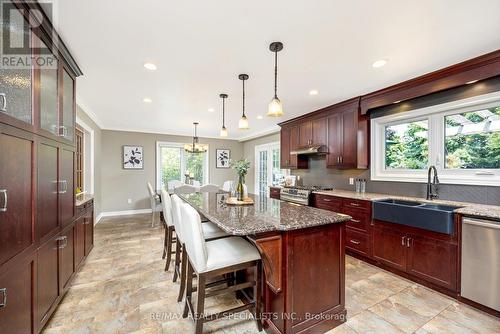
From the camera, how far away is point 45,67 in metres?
1.76

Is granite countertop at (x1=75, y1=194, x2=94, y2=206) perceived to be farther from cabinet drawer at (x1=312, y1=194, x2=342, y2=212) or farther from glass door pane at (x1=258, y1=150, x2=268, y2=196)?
glass door pane at (x1=258, y1=150, x2=268, y2=196)

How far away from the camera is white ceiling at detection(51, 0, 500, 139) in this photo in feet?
5.14

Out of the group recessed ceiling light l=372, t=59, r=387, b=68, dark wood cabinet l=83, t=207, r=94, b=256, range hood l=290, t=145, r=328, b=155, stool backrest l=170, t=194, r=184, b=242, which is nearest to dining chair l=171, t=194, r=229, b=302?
stool backrest l=170, t=194, r=184, b=242

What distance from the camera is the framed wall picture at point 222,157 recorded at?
742cm

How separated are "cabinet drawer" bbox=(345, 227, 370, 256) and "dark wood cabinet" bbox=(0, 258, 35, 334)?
3.44 m

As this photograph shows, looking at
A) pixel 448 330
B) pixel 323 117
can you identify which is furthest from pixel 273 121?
pixel 448 330

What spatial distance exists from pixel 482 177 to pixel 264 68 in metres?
2.77

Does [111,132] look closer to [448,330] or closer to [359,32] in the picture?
[359,32]

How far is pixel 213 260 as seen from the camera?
1566mm

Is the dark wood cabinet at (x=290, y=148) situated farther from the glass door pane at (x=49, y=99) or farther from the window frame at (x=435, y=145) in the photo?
the glass door pane at (x=49, y=99)

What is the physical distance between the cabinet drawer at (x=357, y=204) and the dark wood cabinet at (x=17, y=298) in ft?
11.2

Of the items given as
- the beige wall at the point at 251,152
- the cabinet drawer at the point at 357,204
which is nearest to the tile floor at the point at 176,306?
the cabinet drawer at the point at 357,204

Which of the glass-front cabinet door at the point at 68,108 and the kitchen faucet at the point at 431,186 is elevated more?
the glass-front cabinet door at the point at 68,108

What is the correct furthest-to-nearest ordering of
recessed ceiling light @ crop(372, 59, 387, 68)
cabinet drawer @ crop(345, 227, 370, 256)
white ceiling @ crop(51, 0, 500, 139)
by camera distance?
1. cabinet drawer @ crop(345, 227, 370, 256)
2. recessed ceiling light @ crop(372, 59, 387, 68)
3. white ceiling @ crop(51, 0, 500, 139)
